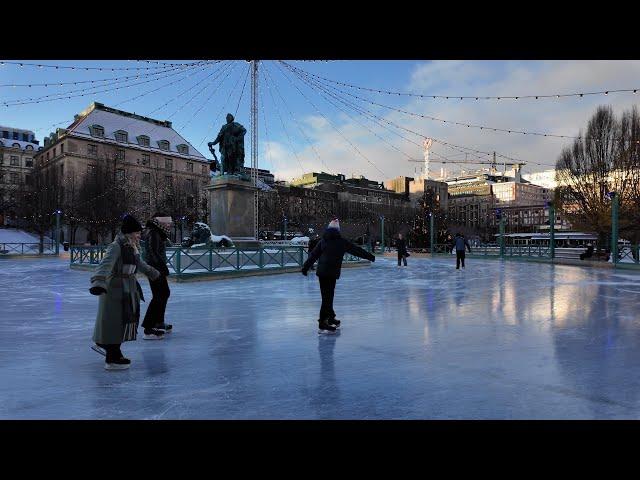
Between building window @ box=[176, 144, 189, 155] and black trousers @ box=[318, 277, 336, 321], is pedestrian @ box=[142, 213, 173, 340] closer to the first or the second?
black trousers @ box=[318, 277, 336, 321]

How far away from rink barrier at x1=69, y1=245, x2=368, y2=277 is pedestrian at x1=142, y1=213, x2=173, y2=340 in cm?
695

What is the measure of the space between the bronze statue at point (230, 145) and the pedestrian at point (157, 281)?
12.2m

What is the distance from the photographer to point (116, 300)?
14.3ft

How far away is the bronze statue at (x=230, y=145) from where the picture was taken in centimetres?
1823

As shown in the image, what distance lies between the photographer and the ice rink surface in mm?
3303

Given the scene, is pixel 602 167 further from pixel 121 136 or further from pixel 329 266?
pixel 121 136

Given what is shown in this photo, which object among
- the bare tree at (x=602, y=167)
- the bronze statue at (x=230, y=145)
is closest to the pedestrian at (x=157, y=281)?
the bronze statue at (x=230, y=145)

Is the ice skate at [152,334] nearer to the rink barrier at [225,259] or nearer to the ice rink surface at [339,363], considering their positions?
the ice rink surface at [339,363]

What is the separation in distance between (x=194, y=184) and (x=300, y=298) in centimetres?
5633

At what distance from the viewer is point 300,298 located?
32.1ft
